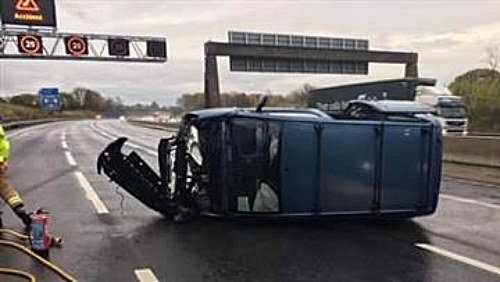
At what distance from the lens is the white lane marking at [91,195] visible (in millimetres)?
10055

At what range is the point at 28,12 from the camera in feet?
101

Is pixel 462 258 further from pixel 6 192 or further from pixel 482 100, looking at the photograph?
pixel 482 100

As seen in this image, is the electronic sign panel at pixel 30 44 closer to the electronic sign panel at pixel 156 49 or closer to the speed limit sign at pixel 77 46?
the speed limit sign at pixel 77 46

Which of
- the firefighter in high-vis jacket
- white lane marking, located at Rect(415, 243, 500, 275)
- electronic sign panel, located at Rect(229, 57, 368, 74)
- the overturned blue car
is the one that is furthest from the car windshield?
the firefighter in high-vis jacket

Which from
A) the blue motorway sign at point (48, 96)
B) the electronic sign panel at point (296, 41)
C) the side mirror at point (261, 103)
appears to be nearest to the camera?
the side mirror at point (261, 103)

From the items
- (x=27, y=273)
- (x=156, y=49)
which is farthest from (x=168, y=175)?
(x=156, y=49)

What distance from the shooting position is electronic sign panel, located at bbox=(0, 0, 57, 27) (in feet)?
98.9

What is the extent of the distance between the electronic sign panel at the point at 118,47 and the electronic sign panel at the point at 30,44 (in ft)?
15.3

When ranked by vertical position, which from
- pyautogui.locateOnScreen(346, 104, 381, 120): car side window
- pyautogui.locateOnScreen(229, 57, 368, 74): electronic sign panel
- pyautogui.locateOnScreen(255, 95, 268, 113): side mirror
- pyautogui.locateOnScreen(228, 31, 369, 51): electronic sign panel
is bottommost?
pyautogui.locateOnScreen(346, 104, 381, 120): car side window

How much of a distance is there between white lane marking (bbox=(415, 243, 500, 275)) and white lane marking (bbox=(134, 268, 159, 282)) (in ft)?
10.5

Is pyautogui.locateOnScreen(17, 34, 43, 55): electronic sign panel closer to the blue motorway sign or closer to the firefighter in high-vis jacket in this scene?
the firefighter in high-vis jacket

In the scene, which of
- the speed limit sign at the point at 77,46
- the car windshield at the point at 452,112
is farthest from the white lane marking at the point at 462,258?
the speed limit sign at the point at 77,46

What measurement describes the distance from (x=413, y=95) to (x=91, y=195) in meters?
29.6

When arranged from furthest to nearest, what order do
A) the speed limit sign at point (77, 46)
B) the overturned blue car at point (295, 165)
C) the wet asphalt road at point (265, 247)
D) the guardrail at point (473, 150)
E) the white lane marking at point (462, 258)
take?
the speed limit sign at point (77, 46)
the guardrail at point (473, 150)
the overturned blue car at point (295, 165)
the white lane marking at point (462, 258)
the wet asphalt road at point (265, 247)
